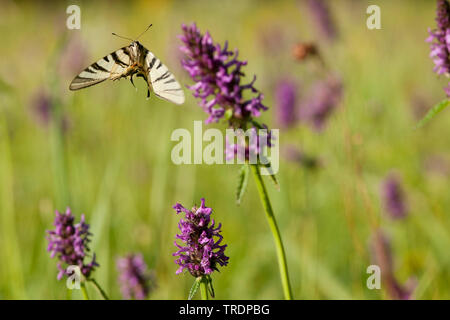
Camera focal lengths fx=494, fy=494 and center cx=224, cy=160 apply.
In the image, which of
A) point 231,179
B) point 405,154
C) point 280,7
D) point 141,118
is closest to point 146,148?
point 141,118

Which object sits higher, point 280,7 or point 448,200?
point 280,7

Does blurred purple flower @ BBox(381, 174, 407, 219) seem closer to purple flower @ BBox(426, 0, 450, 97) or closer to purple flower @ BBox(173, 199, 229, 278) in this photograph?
purple flower @ BBox(426, 0, 450, 97)

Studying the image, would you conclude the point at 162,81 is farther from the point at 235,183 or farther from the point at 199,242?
the point at 235,183

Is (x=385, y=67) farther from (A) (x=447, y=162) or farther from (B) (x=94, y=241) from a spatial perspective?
(B) (x=94, y=241)

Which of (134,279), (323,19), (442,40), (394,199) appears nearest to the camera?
(442,40)

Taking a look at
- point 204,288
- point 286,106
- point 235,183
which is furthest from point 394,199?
point 204,288
